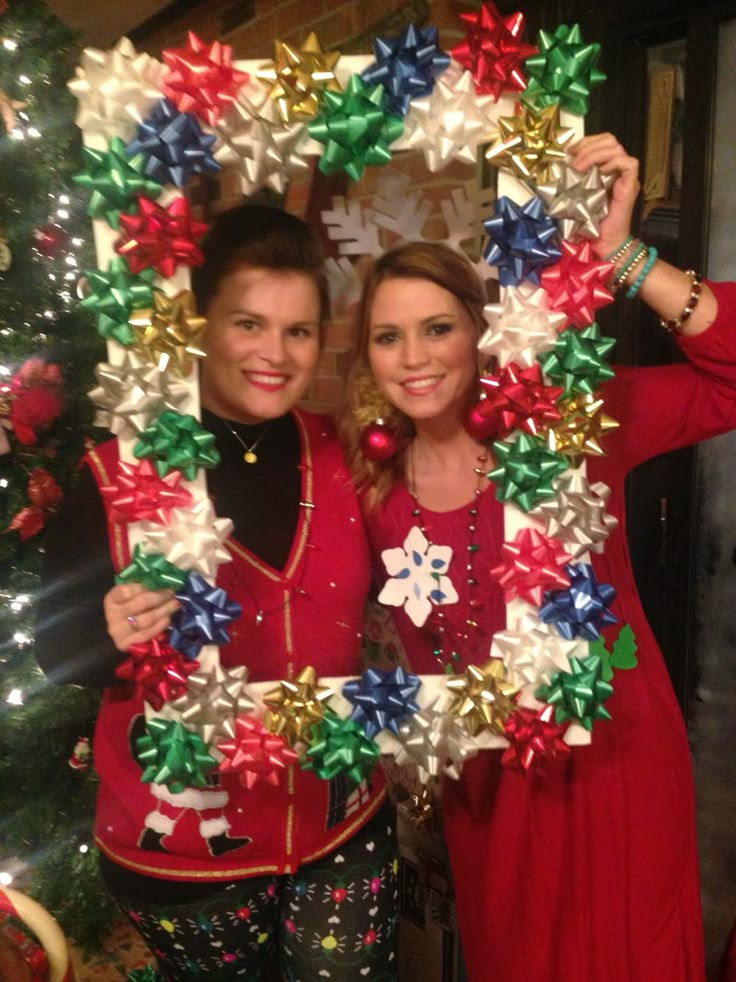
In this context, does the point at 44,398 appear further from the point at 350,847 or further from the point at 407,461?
the point at 350,847

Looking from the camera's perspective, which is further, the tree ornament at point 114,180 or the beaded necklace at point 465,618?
the beaded necklace at point 465,618

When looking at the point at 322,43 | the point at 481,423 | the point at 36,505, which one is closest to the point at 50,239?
the point at 36,505

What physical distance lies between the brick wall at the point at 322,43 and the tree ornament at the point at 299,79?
7 centimetres

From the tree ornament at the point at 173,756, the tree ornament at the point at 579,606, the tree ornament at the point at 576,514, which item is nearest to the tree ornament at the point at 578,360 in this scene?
the tree ornament at the point at 576,514

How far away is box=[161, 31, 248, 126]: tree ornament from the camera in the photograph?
0.78 metres

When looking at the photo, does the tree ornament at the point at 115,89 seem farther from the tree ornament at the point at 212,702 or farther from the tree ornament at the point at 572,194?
the tree ornament at the point at 212,702

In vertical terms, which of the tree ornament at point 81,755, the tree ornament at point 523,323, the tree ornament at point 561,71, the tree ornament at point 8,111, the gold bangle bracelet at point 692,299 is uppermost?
the tree ornament at point 8,111

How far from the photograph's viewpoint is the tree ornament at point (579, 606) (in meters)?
0.89

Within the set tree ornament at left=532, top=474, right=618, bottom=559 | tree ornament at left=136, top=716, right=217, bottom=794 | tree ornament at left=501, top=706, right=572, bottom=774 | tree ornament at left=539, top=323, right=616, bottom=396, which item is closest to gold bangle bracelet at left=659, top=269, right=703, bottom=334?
tree ornament at left=539, top=323, right=616, bottom=396

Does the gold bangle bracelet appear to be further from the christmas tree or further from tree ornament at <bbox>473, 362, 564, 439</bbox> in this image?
the christmas tree

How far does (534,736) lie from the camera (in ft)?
2.93

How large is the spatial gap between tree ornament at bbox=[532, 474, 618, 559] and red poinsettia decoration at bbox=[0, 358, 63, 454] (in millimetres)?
929

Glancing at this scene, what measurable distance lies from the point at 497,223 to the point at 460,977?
1.31m

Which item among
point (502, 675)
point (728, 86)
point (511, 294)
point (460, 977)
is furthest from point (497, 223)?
point (460, 977)
